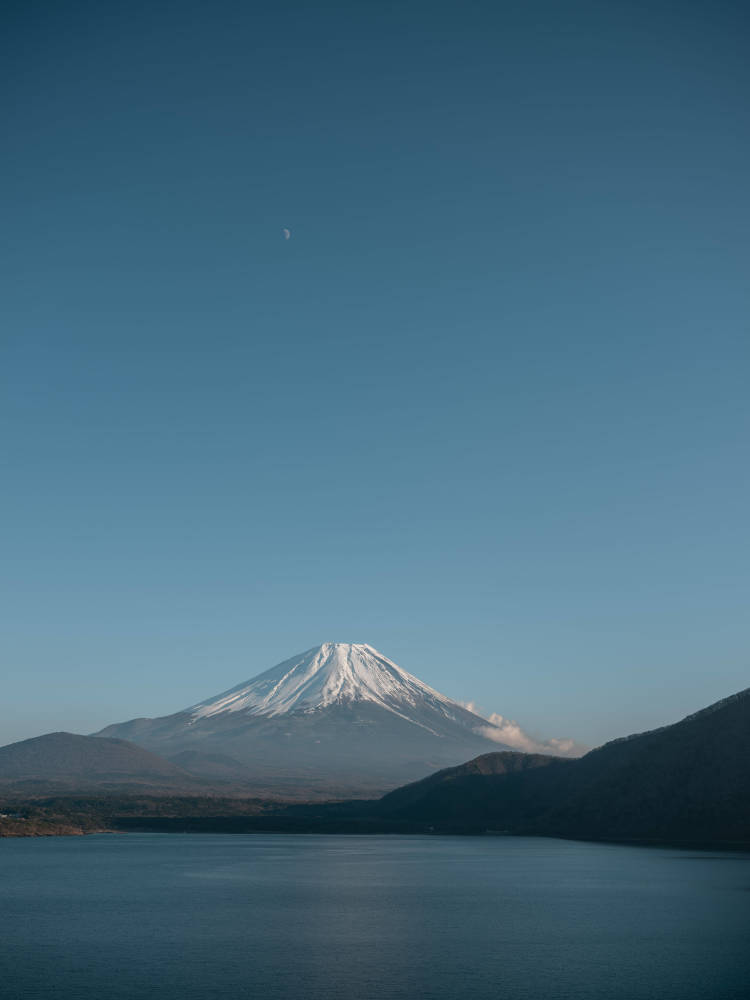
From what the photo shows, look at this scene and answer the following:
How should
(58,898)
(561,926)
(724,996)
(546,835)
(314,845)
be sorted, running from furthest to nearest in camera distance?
(546,835), (314,845), (58,898), (561,926), (724,996)

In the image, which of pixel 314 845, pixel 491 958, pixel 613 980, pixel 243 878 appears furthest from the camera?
pixel 314 845

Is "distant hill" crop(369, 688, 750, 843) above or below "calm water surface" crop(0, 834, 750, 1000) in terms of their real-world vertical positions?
above

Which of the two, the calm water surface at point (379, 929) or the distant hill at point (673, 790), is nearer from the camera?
the calm water surface at point (379, 929)

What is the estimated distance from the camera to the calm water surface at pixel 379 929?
1971 inches

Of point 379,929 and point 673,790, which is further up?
point 673,790

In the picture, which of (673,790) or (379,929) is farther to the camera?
(673,790)

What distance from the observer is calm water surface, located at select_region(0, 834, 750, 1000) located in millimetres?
50062

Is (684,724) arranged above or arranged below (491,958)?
above

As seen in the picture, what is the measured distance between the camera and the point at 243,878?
102438mm

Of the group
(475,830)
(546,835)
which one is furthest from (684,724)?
(475,830)

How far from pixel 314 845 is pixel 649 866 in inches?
2764

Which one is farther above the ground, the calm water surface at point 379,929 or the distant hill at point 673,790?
the distant hill at point 673,790

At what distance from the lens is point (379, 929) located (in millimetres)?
67375

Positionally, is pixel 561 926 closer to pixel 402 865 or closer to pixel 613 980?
pixel 613 980
